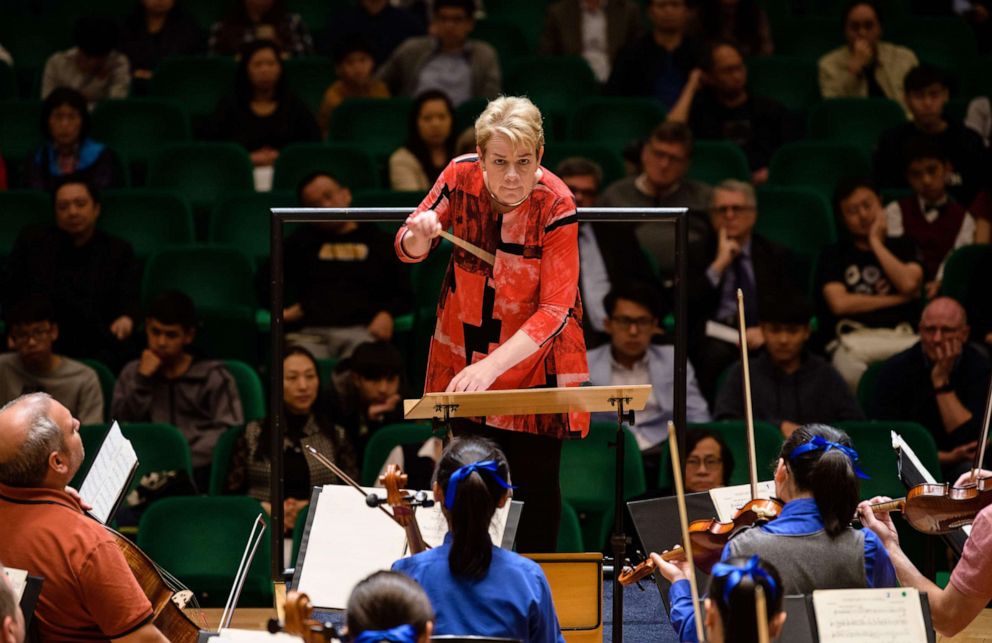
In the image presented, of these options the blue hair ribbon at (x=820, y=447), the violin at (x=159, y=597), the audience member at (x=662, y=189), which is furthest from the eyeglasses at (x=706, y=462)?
the violin at (x=159, y=597)

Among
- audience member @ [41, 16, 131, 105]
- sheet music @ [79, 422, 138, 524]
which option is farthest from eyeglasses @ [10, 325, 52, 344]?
audience member @ [41, 16, 131, 105]

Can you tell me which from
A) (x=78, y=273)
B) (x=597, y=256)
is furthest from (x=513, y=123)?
(x=78, y=273)

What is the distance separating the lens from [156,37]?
8000mm

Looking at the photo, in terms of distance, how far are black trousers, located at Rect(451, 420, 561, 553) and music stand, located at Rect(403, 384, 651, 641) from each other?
0.65ft

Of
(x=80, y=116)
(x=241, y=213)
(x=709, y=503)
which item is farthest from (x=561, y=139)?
(x=709, y=503)

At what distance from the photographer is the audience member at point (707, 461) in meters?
5.02

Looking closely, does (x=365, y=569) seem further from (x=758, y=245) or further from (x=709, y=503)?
(x=758, y=245)

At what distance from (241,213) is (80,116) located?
89 cm

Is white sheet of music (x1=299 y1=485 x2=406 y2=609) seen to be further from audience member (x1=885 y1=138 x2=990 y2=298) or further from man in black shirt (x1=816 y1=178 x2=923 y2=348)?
audience member (x1=885 y1=138 x2=990 y2=298)

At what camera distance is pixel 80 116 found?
22.4 ft

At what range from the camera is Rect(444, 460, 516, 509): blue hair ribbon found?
291cm

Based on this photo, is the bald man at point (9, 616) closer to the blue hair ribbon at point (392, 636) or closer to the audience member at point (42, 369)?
the blue hair ribbon at point (392, 636)

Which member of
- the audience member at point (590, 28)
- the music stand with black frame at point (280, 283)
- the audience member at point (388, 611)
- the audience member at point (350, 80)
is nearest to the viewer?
the audience member at point (388, 611)

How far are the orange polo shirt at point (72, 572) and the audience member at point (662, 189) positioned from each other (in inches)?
140
